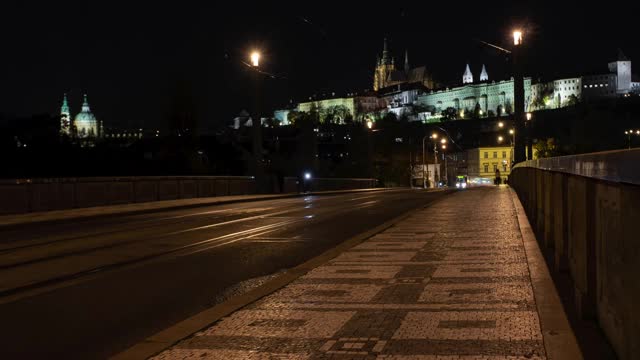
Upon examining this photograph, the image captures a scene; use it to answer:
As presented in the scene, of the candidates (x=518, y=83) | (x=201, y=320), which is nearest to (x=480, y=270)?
(x=201, y=320)

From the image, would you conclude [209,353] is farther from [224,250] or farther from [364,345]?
[224,250]

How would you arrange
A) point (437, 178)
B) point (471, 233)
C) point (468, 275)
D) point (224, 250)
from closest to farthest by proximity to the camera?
point (468, 275) < point (224, 250) < point (471, 233) < point (437, 178)

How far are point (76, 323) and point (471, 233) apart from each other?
32.7 feet

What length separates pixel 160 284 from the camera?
9961mm

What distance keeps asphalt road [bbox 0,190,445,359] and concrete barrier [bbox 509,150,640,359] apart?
394cm

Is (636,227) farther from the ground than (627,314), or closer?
farther from the ground

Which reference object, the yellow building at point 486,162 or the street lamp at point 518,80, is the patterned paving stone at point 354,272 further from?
the yellow building at point 486,162

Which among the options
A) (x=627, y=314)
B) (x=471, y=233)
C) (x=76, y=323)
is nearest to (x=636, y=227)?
(x=627, y=314)

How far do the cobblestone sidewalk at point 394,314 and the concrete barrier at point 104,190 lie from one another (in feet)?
61.3

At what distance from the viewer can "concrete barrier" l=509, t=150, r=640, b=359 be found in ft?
14.9

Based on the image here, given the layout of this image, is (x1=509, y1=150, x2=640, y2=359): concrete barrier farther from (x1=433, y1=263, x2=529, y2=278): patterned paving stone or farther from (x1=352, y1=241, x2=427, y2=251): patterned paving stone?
(x1=352, y1=241, x2=427, y2=251): patterned paving stone

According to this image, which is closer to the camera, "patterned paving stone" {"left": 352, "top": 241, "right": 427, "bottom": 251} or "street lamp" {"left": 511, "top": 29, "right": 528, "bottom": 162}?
"patterned paving stone" {"left": 352, "top": 241, "right": 427, "bottom": 251}

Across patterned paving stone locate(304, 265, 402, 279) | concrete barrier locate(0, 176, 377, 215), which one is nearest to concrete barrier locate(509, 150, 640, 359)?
patterned paving stone locate(304, 265, 402, 279)

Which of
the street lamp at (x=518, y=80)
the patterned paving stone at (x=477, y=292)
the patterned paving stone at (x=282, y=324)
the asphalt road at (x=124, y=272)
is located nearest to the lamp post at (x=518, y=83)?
the street lamp at (x=518, y=80)
